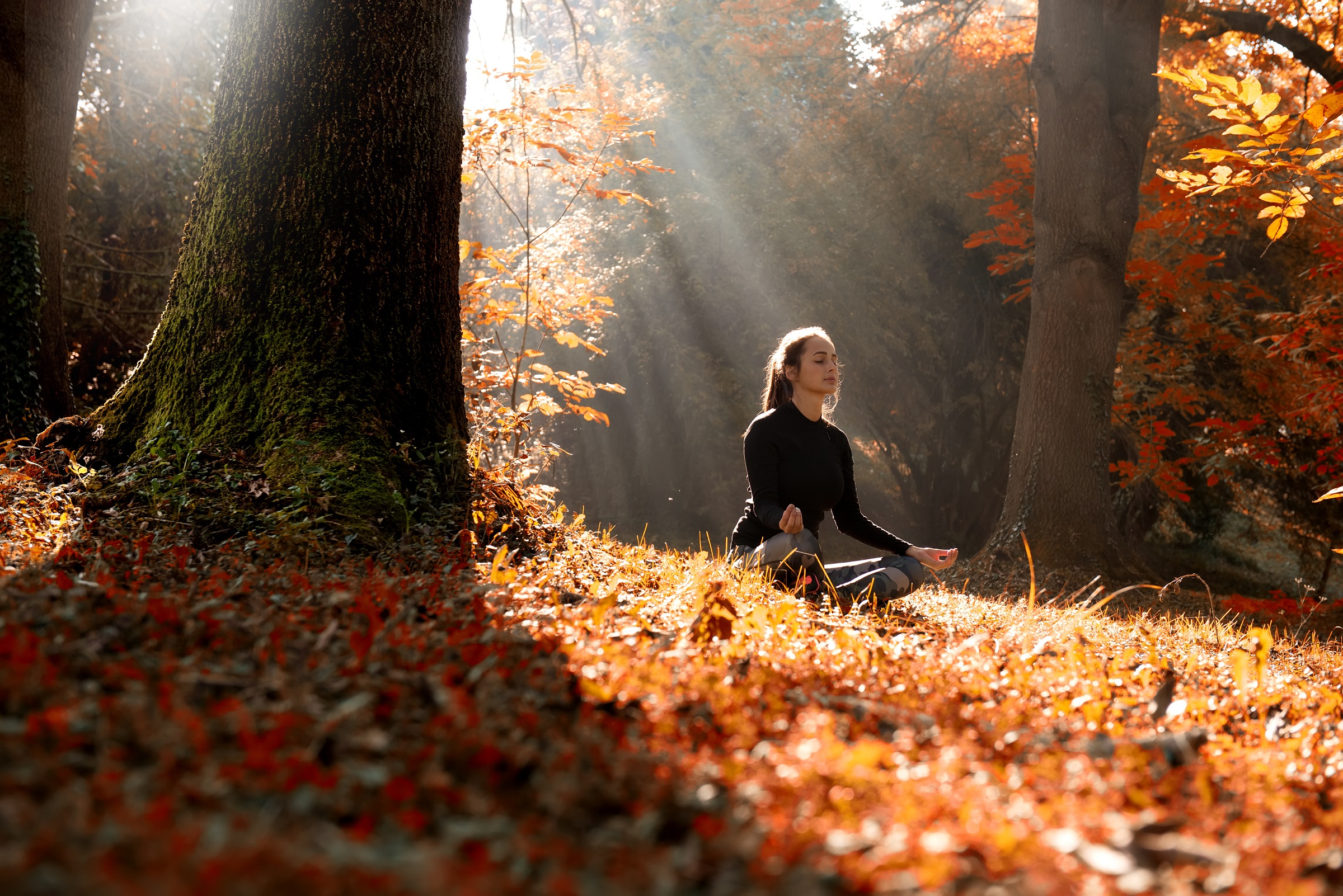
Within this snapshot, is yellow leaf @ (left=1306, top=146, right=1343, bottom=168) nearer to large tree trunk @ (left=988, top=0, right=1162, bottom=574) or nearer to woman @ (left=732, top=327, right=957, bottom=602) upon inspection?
woman @ (left=732, top=327, right=957, bottom=602)

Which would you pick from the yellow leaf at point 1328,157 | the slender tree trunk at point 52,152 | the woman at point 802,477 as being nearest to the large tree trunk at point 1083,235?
the woman at point 802,477

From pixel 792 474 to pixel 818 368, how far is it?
61 centimetres

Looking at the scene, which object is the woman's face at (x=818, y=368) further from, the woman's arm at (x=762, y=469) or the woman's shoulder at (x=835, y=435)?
the woman's arm at (x=762, y=469)

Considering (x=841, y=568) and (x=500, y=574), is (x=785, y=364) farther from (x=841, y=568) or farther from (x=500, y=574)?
(x=500, y=574)

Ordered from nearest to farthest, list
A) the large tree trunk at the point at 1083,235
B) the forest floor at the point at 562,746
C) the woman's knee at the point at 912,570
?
the forest floor at the point at 562,746, the woman's knee at the point at 912,570, the large tree trunk at the point at 1083,235

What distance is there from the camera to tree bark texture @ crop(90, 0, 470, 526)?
372cm

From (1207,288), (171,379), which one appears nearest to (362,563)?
(171,379)

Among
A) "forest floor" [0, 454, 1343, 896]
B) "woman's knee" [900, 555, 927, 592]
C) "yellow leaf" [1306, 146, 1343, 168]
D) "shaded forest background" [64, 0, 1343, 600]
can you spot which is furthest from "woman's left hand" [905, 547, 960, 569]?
"shaded forest background" [64, 0, 1343, 600]

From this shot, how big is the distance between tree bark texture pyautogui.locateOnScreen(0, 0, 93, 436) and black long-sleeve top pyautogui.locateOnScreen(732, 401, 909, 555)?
4.20 m

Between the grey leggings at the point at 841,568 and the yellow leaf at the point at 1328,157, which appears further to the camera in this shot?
the grey leggings at the point at 841,568

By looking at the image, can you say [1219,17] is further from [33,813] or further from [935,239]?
[33,813]

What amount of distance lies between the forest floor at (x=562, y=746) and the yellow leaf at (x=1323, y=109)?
1.97 meters

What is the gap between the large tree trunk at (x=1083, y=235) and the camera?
813 cm

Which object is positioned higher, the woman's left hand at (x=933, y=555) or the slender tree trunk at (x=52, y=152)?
the slender tree trunk at (x=52, y=152)
